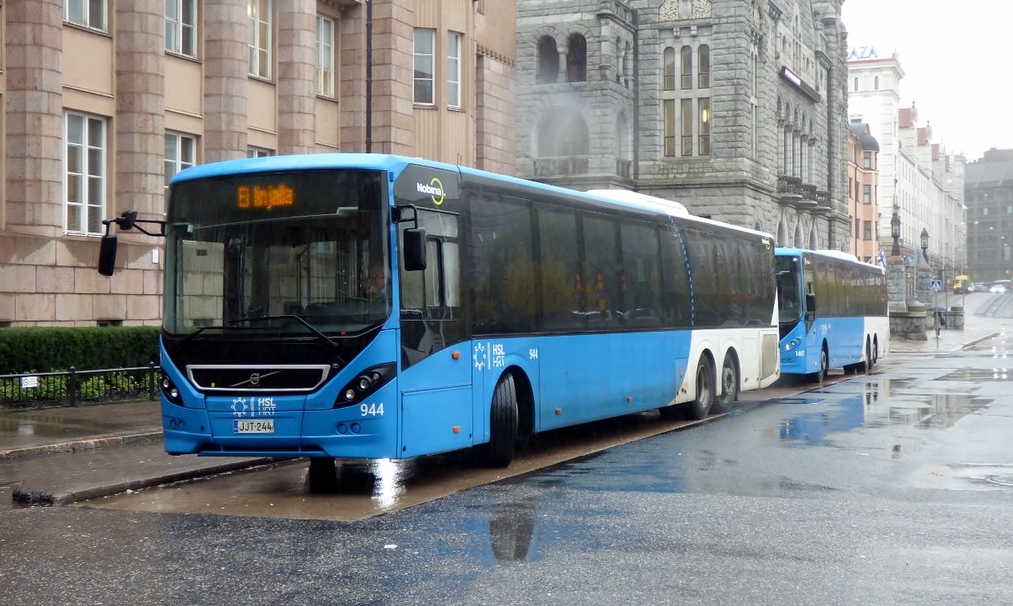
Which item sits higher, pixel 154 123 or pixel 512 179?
pixel 154 123

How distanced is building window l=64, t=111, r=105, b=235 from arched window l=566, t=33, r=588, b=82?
1634 inches

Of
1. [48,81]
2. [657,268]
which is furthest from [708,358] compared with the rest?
[48,81]

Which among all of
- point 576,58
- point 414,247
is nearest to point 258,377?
point 414,247

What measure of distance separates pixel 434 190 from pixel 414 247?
4.64 feet

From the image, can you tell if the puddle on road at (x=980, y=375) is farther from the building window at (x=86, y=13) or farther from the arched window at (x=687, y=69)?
the arched window at (x=687, y=69)

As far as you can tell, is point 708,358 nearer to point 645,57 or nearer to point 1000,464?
point 1000,464

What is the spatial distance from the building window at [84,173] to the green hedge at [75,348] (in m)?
2.82

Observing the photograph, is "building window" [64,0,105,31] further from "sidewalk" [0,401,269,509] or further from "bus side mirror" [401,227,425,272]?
"bus side mirror" [401,227,425,272]

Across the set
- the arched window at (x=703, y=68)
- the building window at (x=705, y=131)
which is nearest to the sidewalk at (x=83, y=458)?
the building window at (x=705, y=131)

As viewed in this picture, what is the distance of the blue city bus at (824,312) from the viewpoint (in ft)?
98.1

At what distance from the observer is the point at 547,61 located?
66500mm

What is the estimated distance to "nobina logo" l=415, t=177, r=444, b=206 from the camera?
1247 cm

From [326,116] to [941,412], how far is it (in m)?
17.3

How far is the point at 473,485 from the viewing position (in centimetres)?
1266
